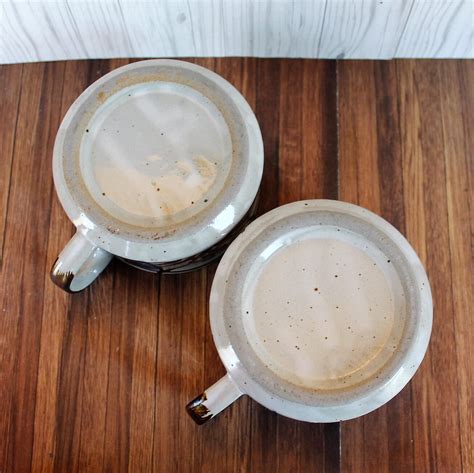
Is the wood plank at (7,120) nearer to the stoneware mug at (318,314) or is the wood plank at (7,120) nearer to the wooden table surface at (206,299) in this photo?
the wooden table surface at (206,299)

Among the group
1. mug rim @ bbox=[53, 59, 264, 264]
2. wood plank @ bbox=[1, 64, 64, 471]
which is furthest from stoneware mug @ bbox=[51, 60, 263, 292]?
wood plank @ bbox=[1, 64, 64, 471]

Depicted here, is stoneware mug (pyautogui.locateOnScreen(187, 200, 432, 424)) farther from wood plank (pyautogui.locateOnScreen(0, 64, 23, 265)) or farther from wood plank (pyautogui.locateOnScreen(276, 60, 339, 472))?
wood plank (pyautogui.locateOnScreen(0, 64, 23, 265))

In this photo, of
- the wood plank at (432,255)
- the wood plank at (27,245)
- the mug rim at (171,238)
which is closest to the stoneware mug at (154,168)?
the mug rim at (171,238)

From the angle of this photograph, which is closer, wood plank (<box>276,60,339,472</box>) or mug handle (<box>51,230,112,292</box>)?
mug handle (<box>51,230,112,292</box>)

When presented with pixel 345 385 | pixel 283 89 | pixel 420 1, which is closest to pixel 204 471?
Answer: pixel 345 385

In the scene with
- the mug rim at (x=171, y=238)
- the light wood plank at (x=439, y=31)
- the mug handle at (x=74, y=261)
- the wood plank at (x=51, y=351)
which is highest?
the light wood plank at (x=439, y=31)

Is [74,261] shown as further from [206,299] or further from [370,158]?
[370,158]

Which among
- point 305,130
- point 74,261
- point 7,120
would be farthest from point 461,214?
point 7,120

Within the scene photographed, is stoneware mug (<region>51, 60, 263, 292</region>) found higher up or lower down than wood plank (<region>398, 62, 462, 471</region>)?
higher up
